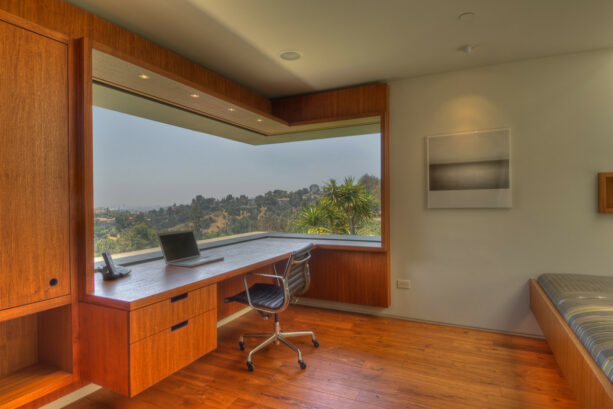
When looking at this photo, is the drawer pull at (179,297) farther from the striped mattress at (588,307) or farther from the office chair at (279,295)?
the striped mattress at (588,307)

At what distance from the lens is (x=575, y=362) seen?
172 centimetres

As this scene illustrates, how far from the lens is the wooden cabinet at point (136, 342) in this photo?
1640 mm

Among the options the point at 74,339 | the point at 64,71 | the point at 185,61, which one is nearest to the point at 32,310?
the point at 74,339

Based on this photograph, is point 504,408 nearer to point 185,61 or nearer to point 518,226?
point 518,226

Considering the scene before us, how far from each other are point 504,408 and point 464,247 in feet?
4.93

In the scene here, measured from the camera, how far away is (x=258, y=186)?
4.34m

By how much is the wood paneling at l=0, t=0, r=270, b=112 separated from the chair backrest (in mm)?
1497

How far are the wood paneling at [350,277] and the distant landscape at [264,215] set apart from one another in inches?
19.7

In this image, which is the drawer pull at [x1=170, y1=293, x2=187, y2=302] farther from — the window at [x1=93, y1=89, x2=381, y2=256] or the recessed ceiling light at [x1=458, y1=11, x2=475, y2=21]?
the recessed ceiling light at [x1=458, y1=11, x2=475, y2=21]

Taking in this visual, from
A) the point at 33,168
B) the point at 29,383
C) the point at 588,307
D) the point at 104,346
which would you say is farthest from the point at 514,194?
the point at 29,383

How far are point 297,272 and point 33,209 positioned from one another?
69.7 inches

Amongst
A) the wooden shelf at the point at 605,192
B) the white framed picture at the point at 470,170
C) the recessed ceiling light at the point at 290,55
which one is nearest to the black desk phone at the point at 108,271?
the recessed ceiling light at the point at 290,55

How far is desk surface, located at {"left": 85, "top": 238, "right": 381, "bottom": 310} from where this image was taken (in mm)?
1718

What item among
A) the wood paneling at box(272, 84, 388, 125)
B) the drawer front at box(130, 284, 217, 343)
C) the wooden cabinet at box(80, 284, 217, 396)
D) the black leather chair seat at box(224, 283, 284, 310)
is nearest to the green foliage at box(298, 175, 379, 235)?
the wood paneling at box(272, 84, 388, 125)
